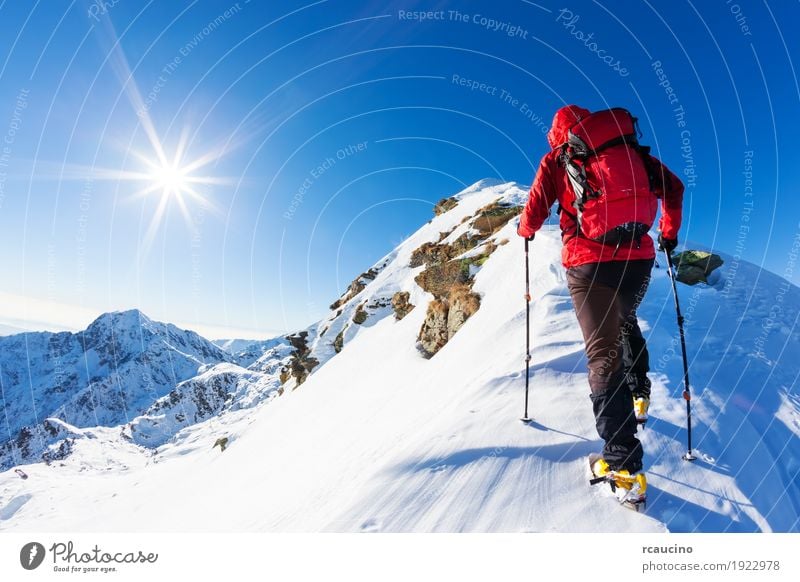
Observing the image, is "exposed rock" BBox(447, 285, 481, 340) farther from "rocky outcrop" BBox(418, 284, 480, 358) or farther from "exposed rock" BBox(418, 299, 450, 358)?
"exposed rock" BBox(418, 299, 450, 358)

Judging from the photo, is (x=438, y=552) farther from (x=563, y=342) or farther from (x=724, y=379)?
(x=724, y=379)

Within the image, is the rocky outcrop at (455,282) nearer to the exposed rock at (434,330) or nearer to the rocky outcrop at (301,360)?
Answer: the exposed rock at (434,330)

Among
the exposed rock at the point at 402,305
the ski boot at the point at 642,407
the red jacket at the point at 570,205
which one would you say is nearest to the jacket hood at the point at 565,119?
the red jacket at the point at 570,205

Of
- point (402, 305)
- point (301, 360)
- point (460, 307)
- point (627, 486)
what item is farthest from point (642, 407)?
point (301, 360)

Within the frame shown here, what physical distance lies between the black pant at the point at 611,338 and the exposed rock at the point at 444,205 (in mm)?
46939

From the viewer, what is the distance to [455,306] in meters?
12.7

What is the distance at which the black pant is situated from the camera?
3.37 metres

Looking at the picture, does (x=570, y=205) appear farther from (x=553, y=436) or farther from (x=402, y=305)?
(x=402, y=305)

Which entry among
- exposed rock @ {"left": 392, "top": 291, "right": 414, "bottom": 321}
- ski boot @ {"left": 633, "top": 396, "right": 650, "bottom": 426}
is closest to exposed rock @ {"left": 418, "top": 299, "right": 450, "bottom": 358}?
exposed rock @ {"left": 392, "top": 291, "right": 414, "bottom": 321}

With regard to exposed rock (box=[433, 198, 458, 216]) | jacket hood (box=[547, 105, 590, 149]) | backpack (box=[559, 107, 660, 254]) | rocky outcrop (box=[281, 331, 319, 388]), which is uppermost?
exposed rock (box=[433, 198, 458, 216])

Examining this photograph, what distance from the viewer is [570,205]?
3916mm

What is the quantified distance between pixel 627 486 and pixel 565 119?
3.39 m

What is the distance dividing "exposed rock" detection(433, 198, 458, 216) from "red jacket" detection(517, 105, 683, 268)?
46199mm

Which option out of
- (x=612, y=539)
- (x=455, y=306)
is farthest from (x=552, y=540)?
(x=455, y=306)
